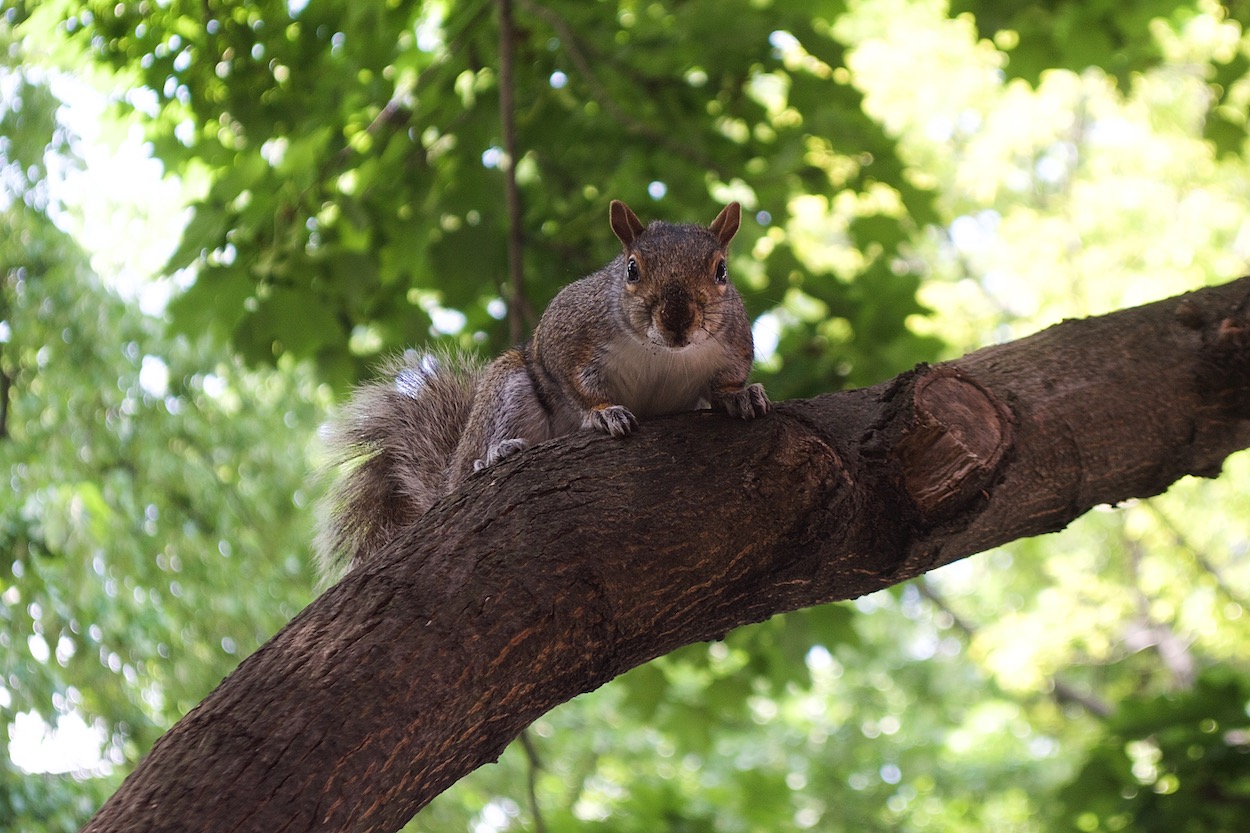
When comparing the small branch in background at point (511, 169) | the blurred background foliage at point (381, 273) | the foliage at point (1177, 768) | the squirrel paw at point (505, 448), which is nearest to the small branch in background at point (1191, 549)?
the blurred background foliage at point (381, 273)

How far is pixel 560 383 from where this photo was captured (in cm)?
253

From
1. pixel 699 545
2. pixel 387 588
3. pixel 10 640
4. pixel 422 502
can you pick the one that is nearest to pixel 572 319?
pixel 422 502

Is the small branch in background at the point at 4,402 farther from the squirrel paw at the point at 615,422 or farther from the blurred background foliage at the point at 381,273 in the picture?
the squirrel paw at the point at 615,422

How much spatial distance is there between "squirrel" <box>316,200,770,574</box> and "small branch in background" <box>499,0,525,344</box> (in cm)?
49

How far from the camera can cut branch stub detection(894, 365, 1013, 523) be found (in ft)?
5.94

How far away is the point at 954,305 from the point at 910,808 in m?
5.41

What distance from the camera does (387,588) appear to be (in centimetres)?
149

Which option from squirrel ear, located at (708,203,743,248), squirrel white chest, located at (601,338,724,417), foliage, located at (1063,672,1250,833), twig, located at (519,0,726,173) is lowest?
foliage, located at (1063,672,1250,833)

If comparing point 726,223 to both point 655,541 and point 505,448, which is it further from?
point 655,541

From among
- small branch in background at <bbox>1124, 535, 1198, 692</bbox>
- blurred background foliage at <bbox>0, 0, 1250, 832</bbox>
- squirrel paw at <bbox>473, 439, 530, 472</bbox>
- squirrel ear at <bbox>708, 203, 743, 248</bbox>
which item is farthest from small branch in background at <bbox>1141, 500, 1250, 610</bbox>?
squirrel paw at <bbox>473, 439, 530, 472</bbox>

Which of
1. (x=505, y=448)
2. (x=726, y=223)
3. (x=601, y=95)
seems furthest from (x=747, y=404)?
(x=601, y=95)

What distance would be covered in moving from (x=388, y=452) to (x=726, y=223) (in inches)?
39.6

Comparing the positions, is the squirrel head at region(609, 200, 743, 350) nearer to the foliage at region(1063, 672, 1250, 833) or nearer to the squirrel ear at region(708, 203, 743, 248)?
the squirrel ear at region(708, 203, 743, 248)

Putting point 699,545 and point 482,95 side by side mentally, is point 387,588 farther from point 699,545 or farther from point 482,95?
point 482,95
